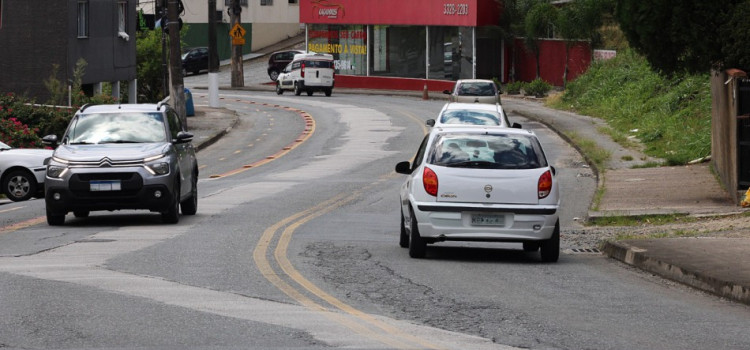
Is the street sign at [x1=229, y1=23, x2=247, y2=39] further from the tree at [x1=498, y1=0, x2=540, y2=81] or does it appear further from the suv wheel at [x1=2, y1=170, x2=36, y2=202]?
the suv wheel at [x1=2, y1=170, x2=36, y2=202]

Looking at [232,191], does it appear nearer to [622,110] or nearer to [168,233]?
[168,233]

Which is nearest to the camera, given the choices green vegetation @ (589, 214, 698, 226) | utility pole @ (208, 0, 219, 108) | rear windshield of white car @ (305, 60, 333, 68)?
green vegetation @ (589, 214, 698, 226)

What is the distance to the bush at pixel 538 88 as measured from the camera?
6159 cm

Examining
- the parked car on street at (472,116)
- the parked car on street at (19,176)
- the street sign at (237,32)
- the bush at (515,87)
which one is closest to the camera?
the parked car on street at (19,176)

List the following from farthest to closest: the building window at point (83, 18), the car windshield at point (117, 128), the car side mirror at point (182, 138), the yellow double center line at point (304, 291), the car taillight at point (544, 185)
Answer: the building window at point (83, 18) → the car side mirror at point (182, 138) → the car windshield at point (117, 128) → the car taillight at point (544, 185) → the yellow double center line at point (304, 291)

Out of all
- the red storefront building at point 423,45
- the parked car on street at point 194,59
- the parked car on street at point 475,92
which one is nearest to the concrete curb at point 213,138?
the parked car on street at point 475,92

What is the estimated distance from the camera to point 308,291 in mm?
12227

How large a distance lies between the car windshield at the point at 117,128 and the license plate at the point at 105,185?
1.13 meters

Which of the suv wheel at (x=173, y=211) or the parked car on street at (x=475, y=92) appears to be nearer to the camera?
the suv wheel at (x=173, y=211)

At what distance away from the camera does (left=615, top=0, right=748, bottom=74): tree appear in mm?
21781

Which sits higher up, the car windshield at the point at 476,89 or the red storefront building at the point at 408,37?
the red storefront building at the point at 408,37

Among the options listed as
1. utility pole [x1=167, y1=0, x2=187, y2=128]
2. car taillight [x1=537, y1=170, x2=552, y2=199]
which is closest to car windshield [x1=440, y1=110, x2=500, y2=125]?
car taillight [x1=537, y1=170, x2=552, y2=199]

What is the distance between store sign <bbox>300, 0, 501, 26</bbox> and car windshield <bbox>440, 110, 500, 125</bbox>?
1430 inches

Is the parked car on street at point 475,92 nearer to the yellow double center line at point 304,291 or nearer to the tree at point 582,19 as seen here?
the tree at point 582,19
